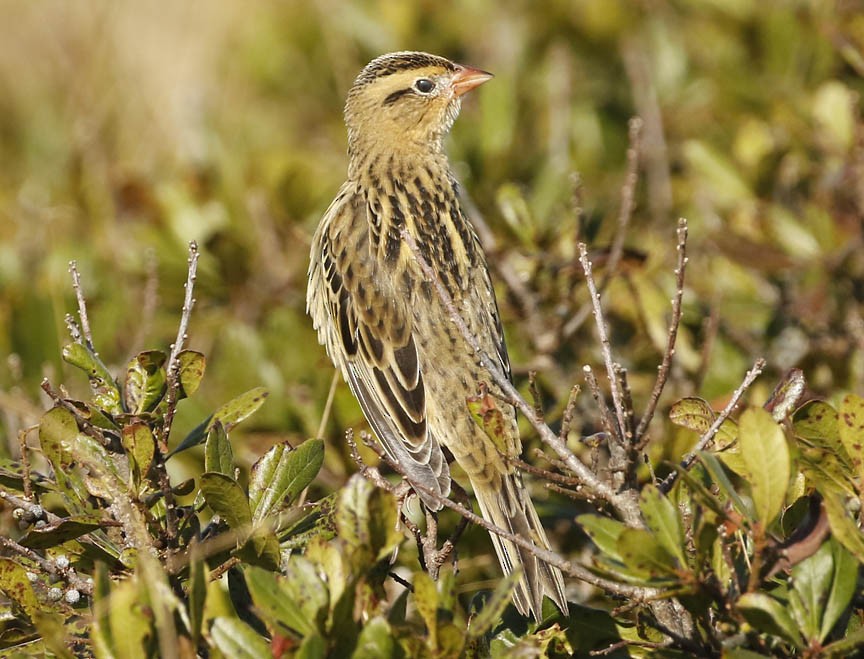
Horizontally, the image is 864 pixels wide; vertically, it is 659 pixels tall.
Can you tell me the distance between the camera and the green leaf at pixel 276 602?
89.8 inches

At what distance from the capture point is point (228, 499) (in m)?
2.70

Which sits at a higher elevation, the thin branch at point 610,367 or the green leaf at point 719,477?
the thin branch at point 610,367

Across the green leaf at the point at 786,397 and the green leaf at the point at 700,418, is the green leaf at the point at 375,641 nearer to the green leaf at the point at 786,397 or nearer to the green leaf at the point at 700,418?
the green leaf at the point at 700,418

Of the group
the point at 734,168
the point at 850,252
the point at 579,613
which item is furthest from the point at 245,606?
the point at 734,168

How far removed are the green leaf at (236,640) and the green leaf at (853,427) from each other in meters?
1.37

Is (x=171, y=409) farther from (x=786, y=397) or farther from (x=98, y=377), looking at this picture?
(x=786, y=397)

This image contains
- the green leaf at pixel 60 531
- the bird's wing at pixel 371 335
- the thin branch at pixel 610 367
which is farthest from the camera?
the bird's wing at pixel 371 335

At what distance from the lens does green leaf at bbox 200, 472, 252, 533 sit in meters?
2.63

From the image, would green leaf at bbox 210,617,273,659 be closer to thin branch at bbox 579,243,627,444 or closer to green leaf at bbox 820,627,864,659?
thin branch at bbox 579,243,627,444

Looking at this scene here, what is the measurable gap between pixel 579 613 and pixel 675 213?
3830mm

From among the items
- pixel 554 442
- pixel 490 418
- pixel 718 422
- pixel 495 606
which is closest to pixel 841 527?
pixel 718 422

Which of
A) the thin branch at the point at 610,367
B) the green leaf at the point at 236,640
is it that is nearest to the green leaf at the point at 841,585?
the thin branch at the point at 610,367

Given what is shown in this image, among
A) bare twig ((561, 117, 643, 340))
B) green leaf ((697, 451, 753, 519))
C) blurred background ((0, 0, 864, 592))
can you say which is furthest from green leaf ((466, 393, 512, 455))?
bare twig ((561, 117, 643, 340))

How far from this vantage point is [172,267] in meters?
5.31
